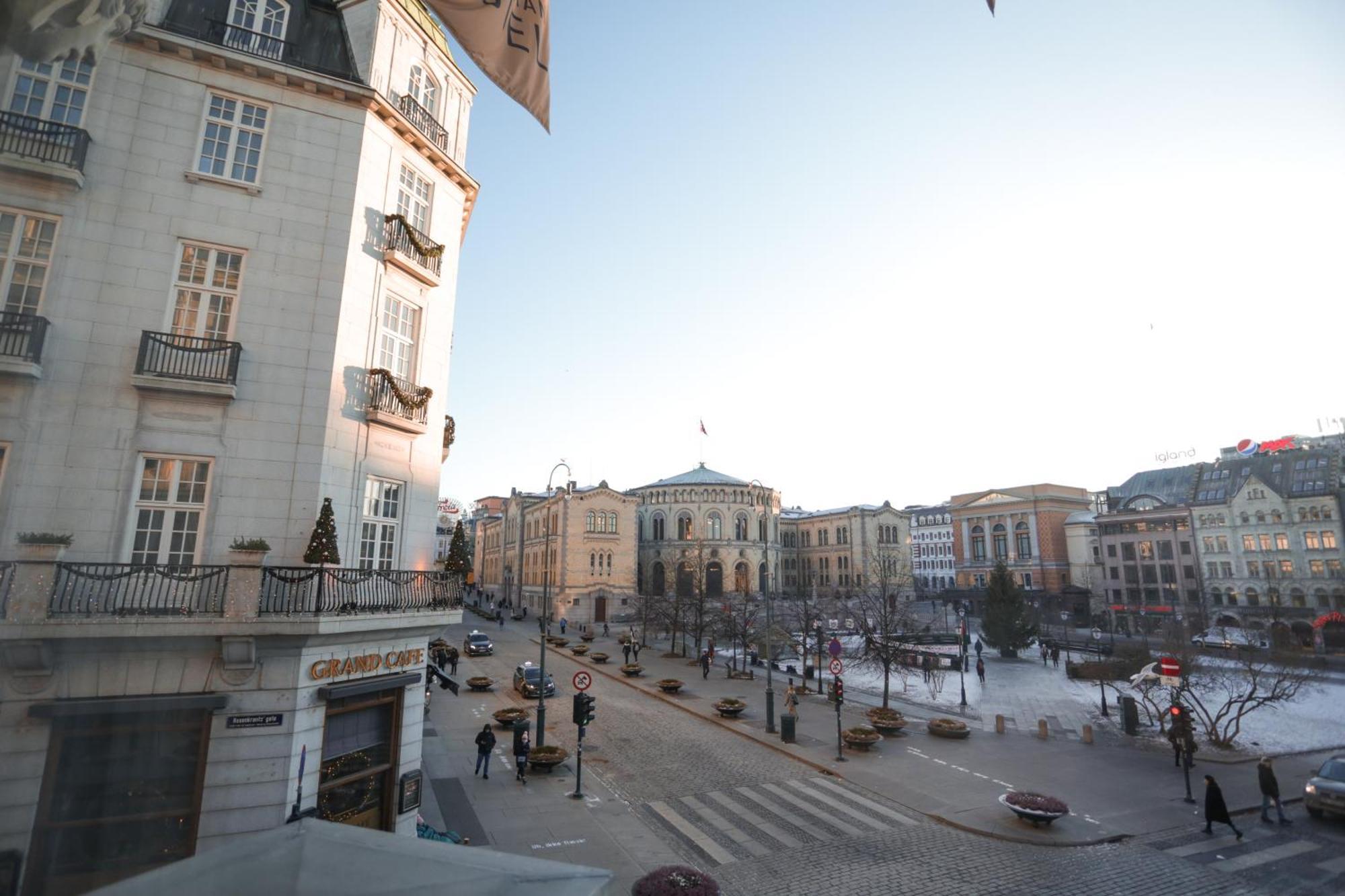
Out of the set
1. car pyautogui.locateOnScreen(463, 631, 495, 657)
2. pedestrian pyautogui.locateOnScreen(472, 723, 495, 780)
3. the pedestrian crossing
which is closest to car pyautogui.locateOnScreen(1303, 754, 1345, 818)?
the pedestrian crossing

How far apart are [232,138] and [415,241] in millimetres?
3659

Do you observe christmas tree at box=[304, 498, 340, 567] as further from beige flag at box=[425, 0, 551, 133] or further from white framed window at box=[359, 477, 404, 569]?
beige flag at box=[425, 0, 551, 133]

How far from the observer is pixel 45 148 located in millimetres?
10031

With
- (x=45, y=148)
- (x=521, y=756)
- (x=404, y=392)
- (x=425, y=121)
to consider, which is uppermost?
(x=425, y=121)

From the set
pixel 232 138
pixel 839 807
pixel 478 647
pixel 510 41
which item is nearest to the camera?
pixel 510 41

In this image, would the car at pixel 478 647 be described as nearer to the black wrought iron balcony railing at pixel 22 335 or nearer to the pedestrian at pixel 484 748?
the pedestrian at pixel 484 748

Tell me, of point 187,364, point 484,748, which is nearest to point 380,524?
point 187,364

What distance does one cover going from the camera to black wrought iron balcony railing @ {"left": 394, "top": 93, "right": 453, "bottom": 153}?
14773 millimetres

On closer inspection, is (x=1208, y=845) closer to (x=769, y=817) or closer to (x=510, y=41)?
(x=769, y=817)

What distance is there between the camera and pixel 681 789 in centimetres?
1798

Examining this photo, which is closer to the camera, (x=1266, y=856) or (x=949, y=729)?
(x=1266, y=856)

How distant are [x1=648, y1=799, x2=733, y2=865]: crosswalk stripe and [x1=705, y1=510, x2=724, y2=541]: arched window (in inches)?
3412

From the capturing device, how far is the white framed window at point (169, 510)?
36.5ft

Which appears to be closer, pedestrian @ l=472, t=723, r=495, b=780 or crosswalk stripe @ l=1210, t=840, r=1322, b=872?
crosswalk stripe @ l=1210, t=840, r=1322, b=872
